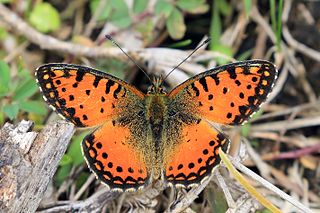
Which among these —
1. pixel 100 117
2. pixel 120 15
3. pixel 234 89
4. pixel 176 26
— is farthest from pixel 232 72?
pixel 120 15

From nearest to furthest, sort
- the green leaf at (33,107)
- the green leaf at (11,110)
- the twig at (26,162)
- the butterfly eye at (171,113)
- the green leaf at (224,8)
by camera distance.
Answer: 1. the twig at (26,162)
2. the butterfly eye at (171,113)
3. the green leaf at (11,110)
4. the green leaf at (33,107)
5. the green leaf at (224,8)

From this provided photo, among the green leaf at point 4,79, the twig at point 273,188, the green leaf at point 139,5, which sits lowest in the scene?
the twig at point 273,188

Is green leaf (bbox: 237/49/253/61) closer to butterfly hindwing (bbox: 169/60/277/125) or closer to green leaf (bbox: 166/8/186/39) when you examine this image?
green leaf (bbox: 166/8/186/39)

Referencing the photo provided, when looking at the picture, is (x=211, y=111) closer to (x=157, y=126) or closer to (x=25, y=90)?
(x=157, y=126)

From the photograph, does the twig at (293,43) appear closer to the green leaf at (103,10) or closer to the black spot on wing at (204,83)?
the green leaf at (103,10)

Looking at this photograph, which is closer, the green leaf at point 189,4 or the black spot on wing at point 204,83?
the black spot on wing at point 204,83

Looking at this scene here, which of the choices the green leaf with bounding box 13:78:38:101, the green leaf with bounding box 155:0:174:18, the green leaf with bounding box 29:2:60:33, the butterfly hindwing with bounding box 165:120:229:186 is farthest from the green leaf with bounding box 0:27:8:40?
the butterfly hindwing with bounding box 165:120:229:186

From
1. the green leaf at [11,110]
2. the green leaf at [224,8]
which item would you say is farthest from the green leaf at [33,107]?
the green leaf at [224,8]

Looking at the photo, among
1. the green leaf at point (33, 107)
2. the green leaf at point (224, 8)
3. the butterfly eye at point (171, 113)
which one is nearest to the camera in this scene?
the butterfly eye at point (171, 113)
